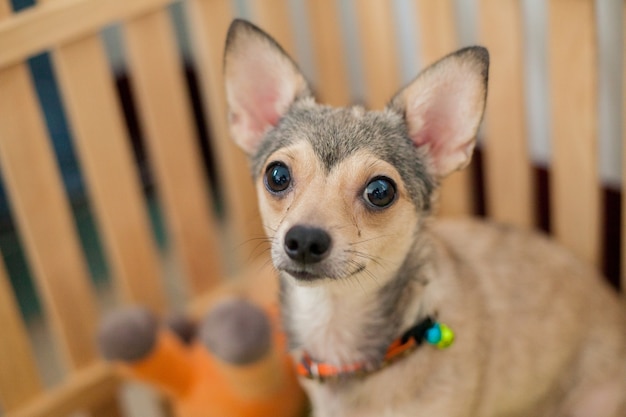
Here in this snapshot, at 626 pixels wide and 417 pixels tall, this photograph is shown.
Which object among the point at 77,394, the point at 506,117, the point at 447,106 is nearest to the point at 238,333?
the point at 77,394

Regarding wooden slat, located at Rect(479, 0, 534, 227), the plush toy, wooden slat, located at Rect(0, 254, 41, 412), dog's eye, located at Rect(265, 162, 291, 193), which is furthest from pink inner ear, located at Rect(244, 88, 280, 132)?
wooden slat, located at Rect(0, 254, 41, 412)

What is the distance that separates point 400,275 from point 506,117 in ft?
1.75

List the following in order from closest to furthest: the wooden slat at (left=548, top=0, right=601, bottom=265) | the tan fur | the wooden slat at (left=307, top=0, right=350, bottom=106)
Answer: the tan fur
the wooden slat at (left=548, top=0, right=601, bottom=265)
the wooden slat at (left=307, top=0, right=350, bottom=106)

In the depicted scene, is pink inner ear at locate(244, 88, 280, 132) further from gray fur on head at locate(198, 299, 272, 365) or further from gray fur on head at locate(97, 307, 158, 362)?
gray fur on head at locate(97, 307, 158, 362)

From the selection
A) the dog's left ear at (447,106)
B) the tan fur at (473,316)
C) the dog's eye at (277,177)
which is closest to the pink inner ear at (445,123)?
the dog's left ear at (447,106)

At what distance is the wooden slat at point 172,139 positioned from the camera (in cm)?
162

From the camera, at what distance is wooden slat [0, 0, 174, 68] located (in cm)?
142

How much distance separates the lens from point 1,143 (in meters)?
1.47

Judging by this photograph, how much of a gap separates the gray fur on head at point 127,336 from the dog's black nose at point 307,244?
0.62 meters

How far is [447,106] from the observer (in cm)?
121

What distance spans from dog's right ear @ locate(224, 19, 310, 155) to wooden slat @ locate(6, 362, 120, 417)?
724 mm

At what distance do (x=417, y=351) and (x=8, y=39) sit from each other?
945mm

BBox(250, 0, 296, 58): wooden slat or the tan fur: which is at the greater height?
BBox(250, 0, 296, 58): wooden slat

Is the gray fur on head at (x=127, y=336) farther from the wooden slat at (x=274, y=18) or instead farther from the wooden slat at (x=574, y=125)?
the wooden slat at (x=574, y=125)
